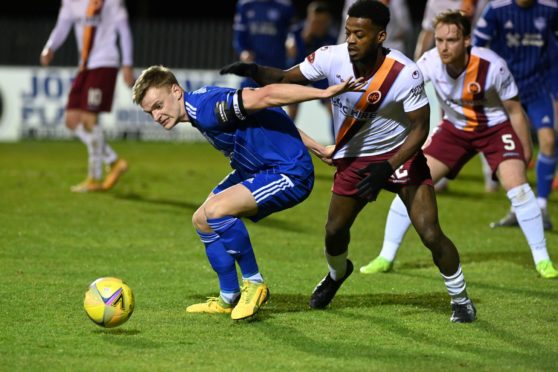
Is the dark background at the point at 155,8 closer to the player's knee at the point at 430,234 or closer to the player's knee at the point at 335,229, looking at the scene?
the player's knee at the point at 335,229

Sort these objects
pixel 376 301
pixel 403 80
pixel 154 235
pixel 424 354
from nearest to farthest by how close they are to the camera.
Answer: pixel 424 354 → pixel 403 80 → pixel 376 301 → pixel 154 235

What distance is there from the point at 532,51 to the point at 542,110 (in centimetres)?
61

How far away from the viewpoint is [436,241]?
7074 millimetres

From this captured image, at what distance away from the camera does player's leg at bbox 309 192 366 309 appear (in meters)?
7.37

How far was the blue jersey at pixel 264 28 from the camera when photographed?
16031 mm

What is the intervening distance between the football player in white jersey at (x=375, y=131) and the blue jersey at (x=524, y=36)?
385cm

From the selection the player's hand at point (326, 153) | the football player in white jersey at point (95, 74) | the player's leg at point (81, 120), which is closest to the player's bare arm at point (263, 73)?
the player's hand at point (326, 153)

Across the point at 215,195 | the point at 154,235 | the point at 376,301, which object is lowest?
the point at 154,235

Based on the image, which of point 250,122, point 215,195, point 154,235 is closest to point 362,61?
point 250,122

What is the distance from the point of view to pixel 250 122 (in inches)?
281

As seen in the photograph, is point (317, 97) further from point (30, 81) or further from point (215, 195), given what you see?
point (30, 81)

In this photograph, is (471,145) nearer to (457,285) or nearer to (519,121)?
(519,121)

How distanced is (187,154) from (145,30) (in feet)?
17.4

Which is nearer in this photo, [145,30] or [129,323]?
[129,323]
